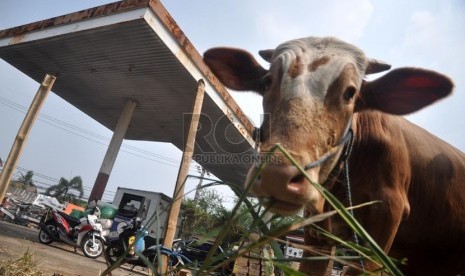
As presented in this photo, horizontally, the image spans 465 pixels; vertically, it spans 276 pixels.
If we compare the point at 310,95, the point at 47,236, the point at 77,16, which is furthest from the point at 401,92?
the point at 47,236

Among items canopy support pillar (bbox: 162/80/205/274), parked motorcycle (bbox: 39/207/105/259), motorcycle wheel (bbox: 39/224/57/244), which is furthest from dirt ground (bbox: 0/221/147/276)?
motorcycle wheel (bbox: 39/224/57/244)

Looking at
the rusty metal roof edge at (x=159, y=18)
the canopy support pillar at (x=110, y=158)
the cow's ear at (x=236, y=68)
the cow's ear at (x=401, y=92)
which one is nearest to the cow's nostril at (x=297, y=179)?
the cow's ear at (x=401, y=92)

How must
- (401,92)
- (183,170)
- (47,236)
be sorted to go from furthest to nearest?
(47,236), (183,170), (401,92)

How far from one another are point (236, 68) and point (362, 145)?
1305 mm

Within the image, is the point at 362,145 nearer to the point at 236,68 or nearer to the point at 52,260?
the point at 236,68

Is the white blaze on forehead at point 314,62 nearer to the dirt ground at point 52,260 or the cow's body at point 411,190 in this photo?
the cow's body at point 411,190

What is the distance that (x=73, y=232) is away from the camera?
366 inches

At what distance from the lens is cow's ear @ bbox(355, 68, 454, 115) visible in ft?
7.95

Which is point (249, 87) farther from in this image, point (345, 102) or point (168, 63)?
point (168, 63)

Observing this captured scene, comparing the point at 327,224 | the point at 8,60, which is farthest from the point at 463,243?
the point at 8,60

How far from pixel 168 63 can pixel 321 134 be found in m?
7.71

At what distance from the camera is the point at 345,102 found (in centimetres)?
204

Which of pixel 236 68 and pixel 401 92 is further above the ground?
pixel 236 68

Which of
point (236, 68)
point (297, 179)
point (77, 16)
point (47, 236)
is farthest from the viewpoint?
point (47, 236)
